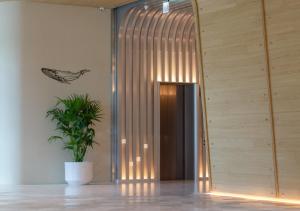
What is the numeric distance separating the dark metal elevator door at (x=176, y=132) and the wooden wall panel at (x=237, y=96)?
4455 millimetres

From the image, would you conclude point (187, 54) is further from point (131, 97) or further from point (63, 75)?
point (63, 75)

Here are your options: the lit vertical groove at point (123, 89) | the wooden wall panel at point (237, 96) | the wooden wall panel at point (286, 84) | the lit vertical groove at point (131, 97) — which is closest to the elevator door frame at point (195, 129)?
the lit vertical groove at point (131, 97)

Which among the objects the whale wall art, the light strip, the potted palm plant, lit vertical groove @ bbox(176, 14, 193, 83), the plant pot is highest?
lit vertical groove @ bbox(176, 14, 193, 83)

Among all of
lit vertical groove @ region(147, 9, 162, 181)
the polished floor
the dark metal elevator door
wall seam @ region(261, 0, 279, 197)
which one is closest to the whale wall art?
lit vertical groove @ region(147, 9, 162, 181)

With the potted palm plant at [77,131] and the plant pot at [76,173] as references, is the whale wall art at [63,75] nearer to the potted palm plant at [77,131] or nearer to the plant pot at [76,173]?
the potted palm plant at [77,131]

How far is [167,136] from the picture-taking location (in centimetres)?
1634

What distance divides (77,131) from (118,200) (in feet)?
13.9

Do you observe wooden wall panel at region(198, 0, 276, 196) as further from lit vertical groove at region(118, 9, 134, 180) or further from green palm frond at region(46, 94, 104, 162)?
lit vertical groove at region(118, 9, 134, 180)

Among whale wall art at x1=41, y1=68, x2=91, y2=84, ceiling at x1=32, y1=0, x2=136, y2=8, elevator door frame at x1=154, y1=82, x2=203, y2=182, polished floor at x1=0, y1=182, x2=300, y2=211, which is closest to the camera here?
polished floor at x1=0, y1=182, x2=300, y2=211

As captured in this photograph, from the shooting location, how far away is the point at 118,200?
10.5m

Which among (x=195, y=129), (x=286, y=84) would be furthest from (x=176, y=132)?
(x=286, y=84)

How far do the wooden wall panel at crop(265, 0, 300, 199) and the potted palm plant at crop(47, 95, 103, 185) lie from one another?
5396 millimetres

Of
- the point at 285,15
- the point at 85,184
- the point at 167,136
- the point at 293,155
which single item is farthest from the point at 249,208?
the point at 167,136

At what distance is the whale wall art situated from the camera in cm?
1485
